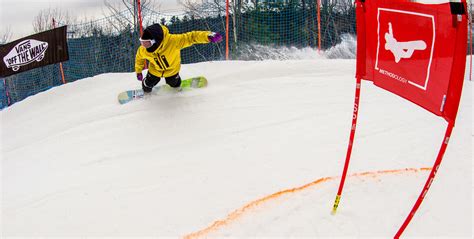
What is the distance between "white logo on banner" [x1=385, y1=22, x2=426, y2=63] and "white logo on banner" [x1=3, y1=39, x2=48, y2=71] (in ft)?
27.1

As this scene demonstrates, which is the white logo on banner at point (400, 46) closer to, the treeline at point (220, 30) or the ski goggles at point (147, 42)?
the ski goggles at point (147, 42)

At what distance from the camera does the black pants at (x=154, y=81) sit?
6112mm

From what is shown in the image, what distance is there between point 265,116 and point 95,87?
3.95m

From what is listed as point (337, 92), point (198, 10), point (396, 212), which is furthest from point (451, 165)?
point (198, 10)

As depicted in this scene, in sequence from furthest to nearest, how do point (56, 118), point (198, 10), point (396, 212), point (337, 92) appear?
1. point (198, 10)
2. point (56, 118)
3. point (337, 92)
4. point (396, 212)

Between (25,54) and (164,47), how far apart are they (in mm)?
4970

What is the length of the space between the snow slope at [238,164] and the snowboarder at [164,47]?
1.42 ft

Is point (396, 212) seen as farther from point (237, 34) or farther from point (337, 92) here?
point (237, 34)

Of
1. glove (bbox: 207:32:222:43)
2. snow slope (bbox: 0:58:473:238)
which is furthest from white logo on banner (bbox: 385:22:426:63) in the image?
glove (bbox: 207:32:222:43)

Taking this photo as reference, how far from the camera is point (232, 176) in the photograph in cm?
391

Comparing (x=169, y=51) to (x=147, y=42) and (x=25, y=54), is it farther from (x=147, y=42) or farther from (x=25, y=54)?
(x=25, y=54)

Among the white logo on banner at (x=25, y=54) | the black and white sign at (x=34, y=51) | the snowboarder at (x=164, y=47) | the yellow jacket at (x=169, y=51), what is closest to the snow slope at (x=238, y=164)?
the snowboarder at (x=164, y=47)

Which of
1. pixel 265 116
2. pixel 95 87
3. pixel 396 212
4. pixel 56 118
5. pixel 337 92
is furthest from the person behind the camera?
pixel 95 87

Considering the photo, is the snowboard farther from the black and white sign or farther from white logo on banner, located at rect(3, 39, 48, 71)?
white logo on banner, located at rect(3, 39, 48, 71)
